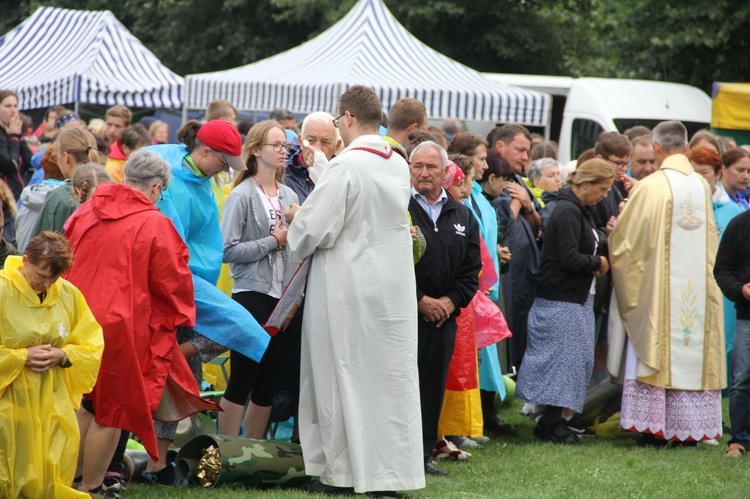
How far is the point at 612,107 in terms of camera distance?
17.5 meters

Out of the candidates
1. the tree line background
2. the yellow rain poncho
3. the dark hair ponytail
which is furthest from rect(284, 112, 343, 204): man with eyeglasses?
the tree line background

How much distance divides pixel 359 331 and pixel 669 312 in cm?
313

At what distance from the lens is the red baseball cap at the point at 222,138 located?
20.3ft

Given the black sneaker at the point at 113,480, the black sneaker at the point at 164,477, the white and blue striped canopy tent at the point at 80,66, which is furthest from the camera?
the white and blue striped canopy tent at the point at 80,66

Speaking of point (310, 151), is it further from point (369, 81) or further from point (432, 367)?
point (369, 81)

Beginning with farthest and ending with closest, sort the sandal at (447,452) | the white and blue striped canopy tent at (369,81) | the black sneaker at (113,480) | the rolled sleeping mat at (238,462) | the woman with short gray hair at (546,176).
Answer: the white and blue striped canopy tent at (369,81), the woman with short gray hair at (546,176), the sandal at (447,452), the rolled sleeping mat at (238,462), the black sneaker at (113,480)

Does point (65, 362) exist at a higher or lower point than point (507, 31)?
lower

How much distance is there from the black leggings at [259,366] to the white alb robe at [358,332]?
708 millimetres

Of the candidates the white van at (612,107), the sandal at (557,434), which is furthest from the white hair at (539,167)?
the white van at (612,107)

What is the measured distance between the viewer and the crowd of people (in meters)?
5.33

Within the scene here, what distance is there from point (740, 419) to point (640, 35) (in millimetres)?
15882

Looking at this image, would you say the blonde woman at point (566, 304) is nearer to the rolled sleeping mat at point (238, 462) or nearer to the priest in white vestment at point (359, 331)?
the priest in white vestment at point (359, 331)

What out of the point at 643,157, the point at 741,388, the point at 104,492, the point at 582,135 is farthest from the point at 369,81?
the point at 104,492

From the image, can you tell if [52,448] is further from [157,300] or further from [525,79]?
[525,79]
